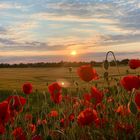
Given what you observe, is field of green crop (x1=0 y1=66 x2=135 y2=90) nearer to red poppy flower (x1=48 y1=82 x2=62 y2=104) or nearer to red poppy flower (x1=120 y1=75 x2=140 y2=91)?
red poppy flower (x1=48 y1=82 x2=62 y2=104)

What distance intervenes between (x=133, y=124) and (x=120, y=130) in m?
0.27

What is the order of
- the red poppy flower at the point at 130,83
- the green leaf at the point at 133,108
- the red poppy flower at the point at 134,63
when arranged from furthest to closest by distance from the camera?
the red poppy flower at the point at 134,63
the red poppy flower at the point at 130,83
the green leaf at the point at 133,108

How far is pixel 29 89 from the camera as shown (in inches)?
208

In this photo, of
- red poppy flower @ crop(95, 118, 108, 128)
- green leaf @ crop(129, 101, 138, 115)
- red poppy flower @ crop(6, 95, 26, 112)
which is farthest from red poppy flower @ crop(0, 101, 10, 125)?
red poppy flower @ crop(95, 118, 108, 128)

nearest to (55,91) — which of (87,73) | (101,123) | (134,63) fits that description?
(87,73)

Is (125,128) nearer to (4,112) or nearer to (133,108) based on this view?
(133,108)

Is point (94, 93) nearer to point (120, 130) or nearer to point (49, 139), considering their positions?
point (120, 130)

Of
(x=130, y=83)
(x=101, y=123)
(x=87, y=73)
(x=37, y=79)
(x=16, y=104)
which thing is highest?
(x=87, y=73)

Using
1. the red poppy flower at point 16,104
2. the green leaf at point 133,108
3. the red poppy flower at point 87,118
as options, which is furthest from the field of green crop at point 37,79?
the green leaf at point 133,108

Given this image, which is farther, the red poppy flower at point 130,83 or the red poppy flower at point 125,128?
the red poppy flower at point 125,128

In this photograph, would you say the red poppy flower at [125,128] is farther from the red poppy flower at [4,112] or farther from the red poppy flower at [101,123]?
the red poppy flower at [4,112]

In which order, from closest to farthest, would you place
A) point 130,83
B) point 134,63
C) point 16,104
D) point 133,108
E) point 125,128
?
point 133,108, point 130,83, point 125,128, point 16,104, point 134,63

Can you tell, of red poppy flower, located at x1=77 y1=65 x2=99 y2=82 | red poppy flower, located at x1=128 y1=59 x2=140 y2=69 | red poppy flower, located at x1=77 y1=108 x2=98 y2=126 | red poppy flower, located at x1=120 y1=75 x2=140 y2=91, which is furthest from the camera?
red poppy flower, located at x1=128 y1=59 x2=140 y2=69

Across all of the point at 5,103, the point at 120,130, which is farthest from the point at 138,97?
the point at 5,103
